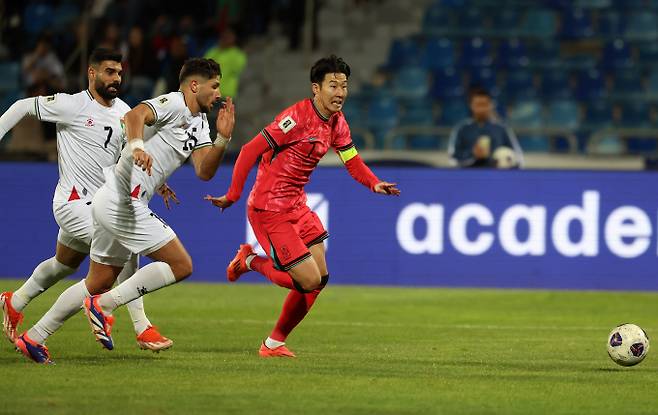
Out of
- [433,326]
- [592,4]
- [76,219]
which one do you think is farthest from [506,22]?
[76,219]

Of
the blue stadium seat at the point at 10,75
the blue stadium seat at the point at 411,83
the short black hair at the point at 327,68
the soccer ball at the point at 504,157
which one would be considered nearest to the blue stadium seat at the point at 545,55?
the blue stadium seat at the point at 411,83

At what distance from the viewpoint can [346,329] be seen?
11656 millimetres

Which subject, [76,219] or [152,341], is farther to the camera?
[76,219]

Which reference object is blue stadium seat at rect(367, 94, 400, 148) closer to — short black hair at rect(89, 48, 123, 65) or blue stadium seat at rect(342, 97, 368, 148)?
blue stadium seat at rect(342, 97, 368, 148)

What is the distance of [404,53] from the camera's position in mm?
21766

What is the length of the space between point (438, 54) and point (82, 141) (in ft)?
41.5

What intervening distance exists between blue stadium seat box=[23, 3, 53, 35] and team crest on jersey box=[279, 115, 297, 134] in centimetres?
1434

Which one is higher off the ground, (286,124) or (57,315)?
(286,124)

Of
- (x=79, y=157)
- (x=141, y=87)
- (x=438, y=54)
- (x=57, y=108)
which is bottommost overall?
(x=79, y=157)

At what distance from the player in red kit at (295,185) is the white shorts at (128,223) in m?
0.58

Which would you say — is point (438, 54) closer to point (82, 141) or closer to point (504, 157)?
point (504, 157)

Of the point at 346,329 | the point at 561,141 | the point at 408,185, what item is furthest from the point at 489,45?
the point at 346,329

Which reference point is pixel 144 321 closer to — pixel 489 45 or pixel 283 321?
pixel 283 321

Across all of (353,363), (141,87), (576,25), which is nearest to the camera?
(353,363)
